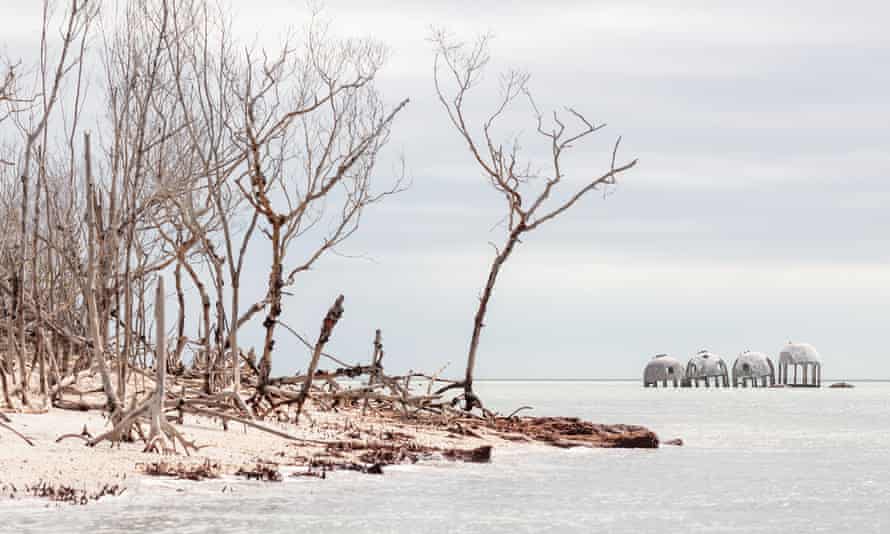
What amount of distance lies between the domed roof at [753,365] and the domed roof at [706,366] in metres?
1.34

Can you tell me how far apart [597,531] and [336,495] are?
3.04 m

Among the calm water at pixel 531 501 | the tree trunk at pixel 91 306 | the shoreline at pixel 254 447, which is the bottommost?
the calm water at pixel 531 501

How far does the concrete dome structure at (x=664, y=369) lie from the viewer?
4247 inches

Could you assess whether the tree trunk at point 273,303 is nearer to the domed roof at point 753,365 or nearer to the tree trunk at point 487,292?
the tree trunk at point 487,292

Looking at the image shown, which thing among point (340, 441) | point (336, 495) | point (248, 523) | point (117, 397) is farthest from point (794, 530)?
point (117, 397)

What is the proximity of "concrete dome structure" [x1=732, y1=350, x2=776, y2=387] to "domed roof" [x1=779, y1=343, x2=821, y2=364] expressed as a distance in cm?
318

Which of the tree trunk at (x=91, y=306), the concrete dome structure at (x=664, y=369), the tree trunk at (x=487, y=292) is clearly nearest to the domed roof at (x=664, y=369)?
the concrete dome structure at (x=664, y=369)

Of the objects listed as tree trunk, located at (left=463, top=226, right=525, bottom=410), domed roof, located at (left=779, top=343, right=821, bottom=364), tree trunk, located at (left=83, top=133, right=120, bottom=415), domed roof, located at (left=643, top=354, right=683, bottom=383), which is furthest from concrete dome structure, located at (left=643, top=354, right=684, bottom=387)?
tree trunk, located at (left=83, top=133, right=120, bottom=415)

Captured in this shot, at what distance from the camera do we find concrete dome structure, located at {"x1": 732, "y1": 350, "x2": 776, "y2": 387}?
352 ft

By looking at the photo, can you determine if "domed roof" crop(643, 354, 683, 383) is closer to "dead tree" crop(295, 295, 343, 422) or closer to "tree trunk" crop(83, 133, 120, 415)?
"dead tree" crop(295, 295, 343, 422)

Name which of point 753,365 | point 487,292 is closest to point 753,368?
point 753,365

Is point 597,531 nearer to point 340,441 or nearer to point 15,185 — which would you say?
point 340,441

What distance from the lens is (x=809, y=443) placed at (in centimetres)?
3141

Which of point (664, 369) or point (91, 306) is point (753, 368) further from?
point (91, 306)
